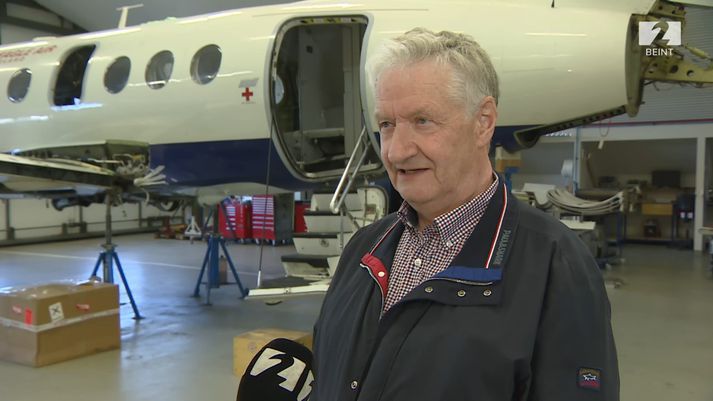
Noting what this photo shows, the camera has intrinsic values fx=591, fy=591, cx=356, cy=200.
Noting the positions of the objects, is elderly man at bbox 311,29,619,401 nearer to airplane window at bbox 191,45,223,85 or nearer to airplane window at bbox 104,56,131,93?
airplane window at bbox 191,45,223,85

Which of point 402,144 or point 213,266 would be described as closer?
point 402,144

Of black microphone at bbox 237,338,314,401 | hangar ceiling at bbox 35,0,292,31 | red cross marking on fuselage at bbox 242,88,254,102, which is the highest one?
hangar ceiling at bbox 35,0,292,31

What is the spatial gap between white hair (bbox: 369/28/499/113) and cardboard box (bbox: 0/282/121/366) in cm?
449

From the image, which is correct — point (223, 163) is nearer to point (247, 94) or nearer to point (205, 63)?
point (247, 94)

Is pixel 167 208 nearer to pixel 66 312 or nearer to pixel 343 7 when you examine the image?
pixel 66 312

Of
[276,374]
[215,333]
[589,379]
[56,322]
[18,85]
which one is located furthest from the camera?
[18,85]

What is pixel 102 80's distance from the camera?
5.98 m

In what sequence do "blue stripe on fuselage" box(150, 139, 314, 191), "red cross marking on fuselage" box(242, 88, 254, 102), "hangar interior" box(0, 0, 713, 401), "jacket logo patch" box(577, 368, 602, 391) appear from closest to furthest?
"jacket logo patch" box(577, 368, 602, 391)
"hangar interior" box(0, 0, 713, 401)
"red cross marking on fuselage" box(242, 88, 254, 102)
"blue stripe on fuselage" box(150, 139, 314, 191)

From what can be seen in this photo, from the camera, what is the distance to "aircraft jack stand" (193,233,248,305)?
7.29m

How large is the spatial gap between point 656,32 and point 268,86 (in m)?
3.07

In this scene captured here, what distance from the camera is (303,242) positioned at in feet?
17.5

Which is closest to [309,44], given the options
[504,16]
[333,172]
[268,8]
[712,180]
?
[268,8]

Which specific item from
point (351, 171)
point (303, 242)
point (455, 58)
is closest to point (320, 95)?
point (351, 171)

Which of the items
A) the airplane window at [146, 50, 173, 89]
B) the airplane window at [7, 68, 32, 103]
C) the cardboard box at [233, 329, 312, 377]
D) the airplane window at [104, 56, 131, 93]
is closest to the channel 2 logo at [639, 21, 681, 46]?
the cardboard box at [233, 329, 312, 377]
